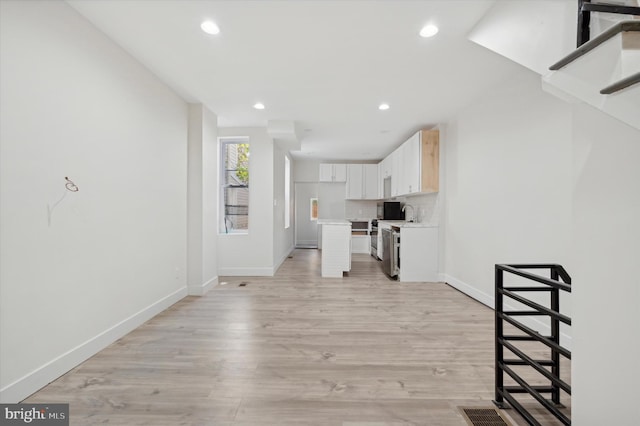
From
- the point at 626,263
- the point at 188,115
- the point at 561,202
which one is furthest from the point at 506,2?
the point at 188,115

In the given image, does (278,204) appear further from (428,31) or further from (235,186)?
(428,31)

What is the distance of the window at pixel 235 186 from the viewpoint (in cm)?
504

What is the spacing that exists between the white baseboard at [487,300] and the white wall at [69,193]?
12.0ft

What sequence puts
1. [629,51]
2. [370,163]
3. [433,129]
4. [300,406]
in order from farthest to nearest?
[370,163] → [433,129] → [300,406] → [629,51]

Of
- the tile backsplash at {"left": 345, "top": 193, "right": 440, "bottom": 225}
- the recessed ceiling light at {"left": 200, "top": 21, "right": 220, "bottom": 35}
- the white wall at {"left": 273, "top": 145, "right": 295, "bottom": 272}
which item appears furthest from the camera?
the white wall at {"left": 273, "top": 145, "right": 295, "bottom": 272}

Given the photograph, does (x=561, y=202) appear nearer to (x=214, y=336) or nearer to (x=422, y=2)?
(x=422, y=2)

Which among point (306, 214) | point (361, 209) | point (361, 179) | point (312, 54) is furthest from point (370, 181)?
point (312, 54)

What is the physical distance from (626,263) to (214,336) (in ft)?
9.11

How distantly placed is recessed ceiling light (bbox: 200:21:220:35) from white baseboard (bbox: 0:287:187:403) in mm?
2681

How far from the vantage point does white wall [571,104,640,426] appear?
931 millimetres

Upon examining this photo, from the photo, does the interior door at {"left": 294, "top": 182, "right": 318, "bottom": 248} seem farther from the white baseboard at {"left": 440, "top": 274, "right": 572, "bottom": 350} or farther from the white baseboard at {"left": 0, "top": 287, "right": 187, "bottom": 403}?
the white baseboard at {"left": 0, "top": 287, "right": 187, "bottom": 403}

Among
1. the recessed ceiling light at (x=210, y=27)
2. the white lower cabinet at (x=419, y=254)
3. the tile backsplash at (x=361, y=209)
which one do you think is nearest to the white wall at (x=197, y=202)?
the recessed ceiling light at (x=210, y=27)

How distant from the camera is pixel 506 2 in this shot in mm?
1875

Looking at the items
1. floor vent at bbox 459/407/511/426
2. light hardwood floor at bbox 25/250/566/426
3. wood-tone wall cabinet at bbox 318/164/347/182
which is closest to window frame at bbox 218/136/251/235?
light hardwood floor at bbox 25/250/566/426
